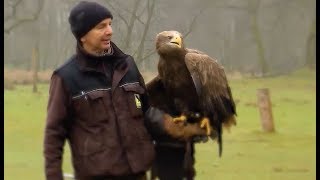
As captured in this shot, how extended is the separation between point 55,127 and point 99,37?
0.42 metres

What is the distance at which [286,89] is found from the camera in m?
15.3

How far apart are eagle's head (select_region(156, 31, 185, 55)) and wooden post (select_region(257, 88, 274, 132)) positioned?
7188 millimetres

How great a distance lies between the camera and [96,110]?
3.04 metres

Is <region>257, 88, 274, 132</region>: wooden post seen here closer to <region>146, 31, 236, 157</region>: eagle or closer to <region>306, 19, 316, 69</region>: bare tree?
<region>146, 31, 236, 157</region>: eagle

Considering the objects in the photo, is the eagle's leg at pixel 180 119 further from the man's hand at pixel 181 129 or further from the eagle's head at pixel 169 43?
the eagle's head at pixel 169 43

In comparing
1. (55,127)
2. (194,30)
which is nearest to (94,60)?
(55,127)

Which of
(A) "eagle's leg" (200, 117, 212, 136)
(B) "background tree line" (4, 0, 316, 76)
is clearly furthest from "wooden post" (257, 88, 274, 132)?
(A) "eagle's leg" (200, 117, 212, 136)

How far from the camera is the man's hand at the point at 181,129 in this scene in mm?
3240

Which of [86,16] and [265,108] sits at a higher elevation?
[86,16]

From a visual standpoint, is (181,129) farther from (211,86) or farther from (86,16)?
(86,16)

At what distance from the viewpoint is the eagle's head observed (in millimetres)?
3311

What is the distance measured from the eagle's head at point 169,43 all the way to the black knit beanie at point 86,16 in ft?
1.09

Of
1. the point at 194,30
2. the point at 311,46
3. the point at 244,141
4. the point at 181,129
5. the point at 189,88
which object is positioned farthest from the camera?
the point at 311,46

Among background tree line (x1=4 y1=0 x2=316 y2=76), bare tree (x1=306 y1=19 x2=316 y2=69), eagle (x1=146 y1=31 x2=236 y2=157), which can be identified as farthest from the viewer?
bare tree (x1=306 y1=19 x2=316 y2=69)
